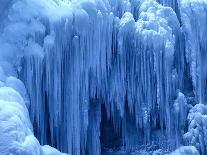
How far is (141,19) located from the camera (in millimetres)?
12117

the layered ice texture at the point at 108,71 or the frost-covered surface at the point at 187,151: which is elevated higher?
the layered ice texture at the point at 108,71

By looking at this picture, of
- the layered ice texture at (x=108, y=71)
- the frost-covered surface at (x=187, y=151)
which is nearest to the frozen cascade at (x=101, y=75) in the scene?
the layered ice texture at (x=108, y=71)

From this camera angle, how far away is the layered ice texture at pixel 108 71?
10.2m

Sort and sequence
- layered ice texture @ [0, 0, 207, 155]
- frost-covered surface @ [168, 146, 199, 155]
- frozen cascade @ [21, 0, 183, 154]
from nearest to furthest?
1. layered ice texture @ [0, 0, 207, 155]
2. frozen cascade @ [21, 0, 183, 154]
3. frost-covered surface @ [168, 146, 199, 155]

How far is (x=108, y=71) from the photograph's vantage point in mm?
11734

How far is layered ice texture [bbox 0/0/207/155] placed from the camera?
1025 cm

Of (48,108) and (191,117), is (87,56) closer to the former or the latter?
(48,108)

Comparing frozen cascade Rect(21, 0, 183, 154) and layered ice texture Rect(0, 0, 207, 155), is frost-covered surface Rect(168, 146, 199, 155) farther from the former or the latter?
frozen cascade Rect(21, 0, 183, 154)

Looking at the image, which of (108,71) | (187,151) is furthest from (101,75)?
(187,151)

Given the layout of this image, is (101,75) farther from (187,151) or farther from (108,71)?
(187,151)

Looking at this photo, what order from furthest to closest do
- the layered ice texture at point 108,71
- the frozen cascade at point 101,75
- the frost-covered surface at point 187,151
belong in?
the frost-covered surface at point 187,151 → the frozen cascade at point 101,75 → the layered ice texture at point 108,71

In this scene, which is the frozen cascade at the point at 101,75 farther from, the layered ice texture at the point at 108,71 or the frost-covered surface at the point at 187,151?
the frost-covered surface at the point at 187,151

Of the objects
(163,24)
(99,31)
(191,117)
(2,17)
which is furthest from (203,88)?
(2,17)

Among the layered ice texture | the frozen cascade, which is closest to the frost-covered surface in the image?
the layered ice texture
